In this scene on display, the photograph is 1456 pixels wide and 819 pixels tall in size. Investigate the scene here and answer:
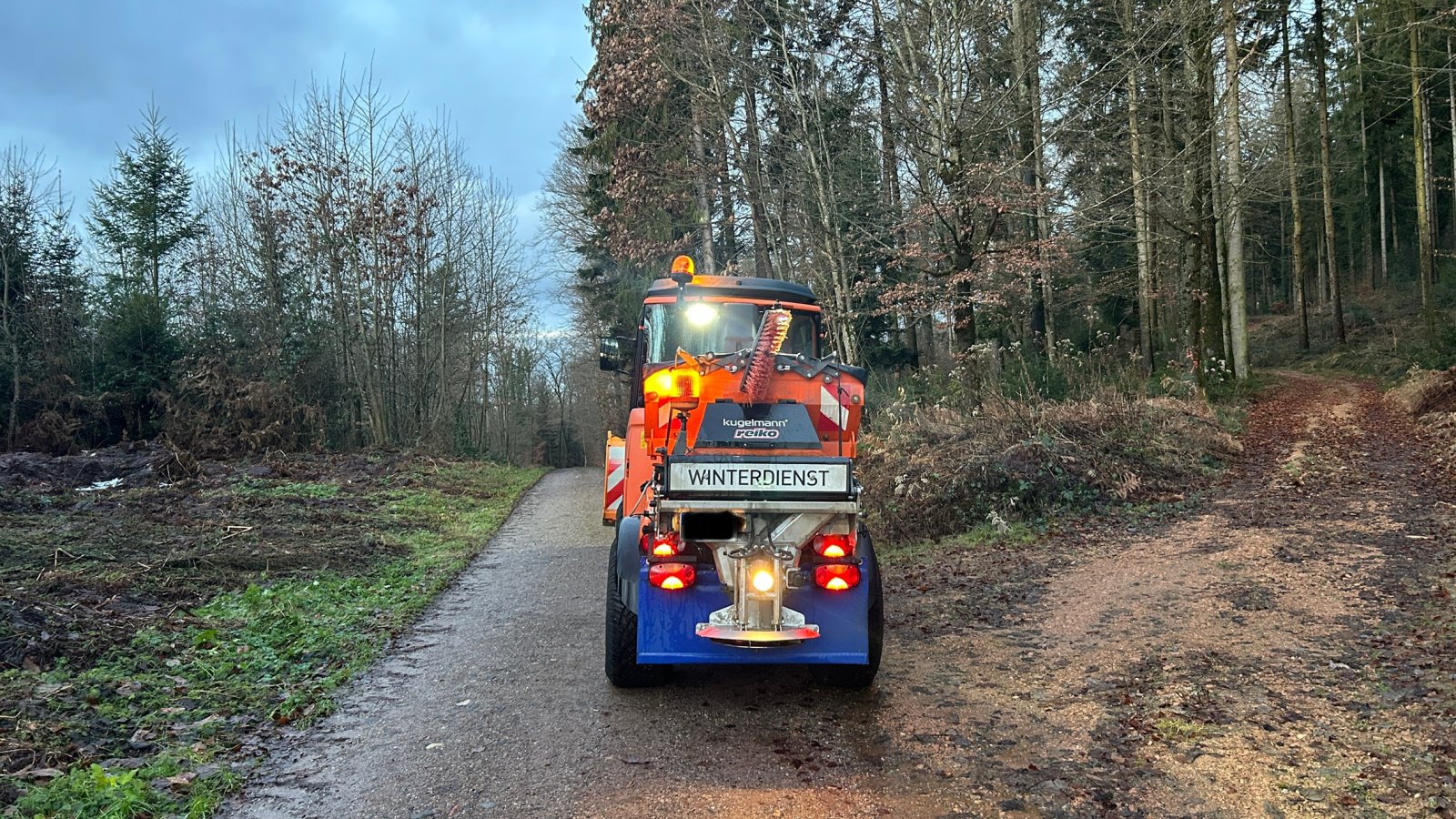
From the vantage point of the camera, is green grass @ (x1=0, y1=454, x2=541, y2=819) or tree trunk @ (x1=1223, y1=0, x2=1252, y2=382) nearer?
green grass @ (x1=0, y1=454, x2=541, y2=819)

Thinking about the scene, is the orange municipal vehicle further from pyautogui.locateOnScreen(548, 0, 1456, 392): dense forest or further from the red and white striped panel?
pyautogui.locateOnScreen(548, 0, 1456, 392): dense forest

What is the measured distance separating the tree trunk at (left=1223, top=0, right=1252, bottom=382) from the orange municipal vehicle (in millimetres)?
14208

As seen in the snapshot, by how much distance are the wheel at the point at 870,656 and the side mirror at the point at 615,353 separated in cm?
448

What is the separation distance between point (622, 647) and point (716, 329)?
412 cm

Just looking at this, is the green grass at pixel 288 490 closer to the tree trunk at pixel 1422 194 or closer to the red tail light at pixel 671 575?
the red tail light at pixel 671 575

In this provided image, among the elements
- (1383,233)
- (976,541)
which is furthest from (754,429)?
(1383,233)

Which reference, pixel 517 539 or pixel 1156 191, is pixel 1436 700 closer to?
pixel 517 539

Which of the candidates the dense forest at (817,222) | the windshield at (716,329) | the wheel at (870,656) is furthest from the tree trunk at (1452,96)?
the wheel at (870,656)

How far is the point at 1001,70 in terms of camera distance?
16.5 m

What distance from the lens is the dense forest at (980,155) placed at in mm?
14180

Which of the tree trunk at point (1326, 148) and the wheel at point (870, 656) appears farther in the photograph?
the tree trunk at point (1326, 148)

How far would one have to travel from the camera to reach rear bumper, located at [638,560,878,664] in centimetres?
539

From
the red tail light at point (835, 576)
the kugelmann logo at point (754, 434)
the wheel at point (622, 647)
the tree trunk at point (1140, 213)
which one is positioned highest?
the tree trunk at point (1140, 213)

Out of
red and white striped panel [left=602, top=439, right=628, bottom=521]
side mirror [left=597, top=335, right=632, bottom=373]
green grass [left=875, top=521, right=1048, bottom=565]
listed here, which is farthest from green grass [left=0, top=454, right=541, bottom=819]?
green grass [left=875, top=521, right=1048, bottom=565]
